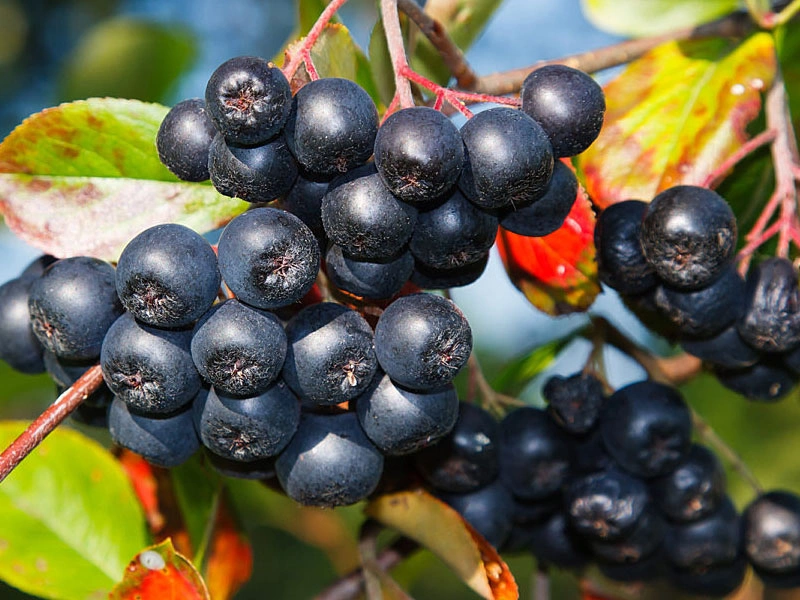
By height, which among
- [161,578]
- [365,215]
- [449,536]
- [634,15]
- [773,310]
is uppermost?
[365,215]

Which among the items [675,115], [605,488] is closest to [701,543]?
[605,488]

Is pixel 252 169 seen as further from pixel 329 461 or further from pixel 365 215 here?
pixel 329 461

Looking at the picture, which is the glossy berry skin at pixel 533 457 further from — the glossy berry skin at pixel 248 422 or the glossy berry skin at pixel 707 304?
the glossy berry skin at pixel 248 422

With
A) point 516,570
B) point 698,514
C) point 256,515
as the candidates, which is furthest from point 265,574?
point 698,514

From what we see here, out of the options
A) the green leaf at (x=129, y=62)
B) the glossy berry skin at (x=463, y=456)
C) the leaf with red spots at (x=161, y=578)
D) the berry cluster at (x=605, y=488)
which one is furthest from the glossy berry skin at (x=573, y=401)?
the green leaf at (x=129, y=62)

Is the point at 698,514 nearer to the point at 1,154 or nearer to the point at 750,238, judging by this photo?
the point at 750,238
